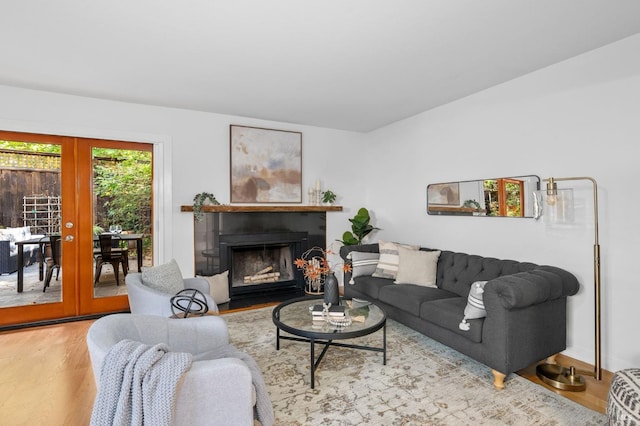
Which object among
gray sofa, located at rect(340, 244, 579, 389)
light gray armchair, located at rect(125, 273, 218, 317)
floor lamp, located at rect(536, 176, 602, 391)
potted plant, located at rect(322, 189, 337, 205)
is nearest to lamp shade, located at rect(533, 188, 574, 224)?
floor lamp, located at rect(536, 176, 602, 391)

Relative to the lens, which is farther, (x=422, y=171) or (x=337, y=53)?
(x=422, y=171)

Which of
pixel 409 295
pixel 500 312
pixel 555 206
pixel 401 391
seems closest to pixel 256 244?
pixel 409 295

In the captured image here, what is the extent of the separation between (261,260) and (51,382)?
2869 mm

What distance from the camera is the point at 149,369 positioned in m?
1.32

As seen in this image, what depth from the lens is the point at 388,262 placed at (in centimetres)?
400

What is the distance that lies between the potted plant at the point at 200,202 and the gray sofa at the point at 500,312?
2.56m

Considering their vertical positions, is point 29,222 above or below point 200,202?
below

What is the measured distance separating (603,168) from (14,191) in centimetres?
574

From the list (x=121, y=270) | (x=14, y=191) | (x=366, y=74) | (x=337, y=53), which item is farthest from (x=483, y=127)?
(x=14, y=191)

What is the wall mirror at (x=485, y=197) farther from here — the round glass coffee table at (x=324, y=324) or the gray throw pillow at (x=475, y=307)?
the round glass coffee table at (x=324, y=324)

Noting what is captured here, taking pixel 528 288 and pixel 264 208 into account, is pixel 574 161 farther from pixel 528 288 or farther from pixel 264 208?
pixel 264 208

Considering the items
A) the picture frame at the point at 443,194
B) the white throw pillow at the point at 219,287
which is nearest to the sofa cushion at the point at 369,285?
the picture frame at the point at 443,194

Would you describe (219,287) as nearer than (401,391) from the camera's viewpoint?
No

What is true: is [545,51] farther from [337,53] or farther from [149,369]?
[149,369]
